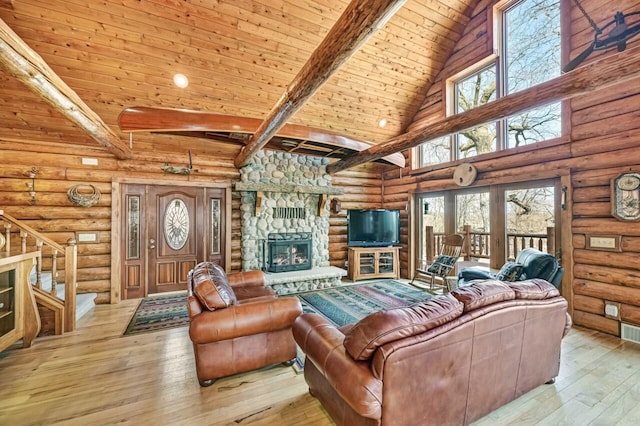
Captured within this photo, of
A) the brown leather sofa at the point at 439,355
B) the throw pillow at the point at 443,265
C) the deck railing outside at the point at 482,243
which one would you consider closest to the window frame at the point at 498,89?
the deck railing outside at the point at 482,243

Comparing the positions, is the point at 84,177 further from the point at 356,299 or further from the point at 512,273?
the point at 512,273

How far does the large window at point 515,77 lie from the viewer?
12.9 ft

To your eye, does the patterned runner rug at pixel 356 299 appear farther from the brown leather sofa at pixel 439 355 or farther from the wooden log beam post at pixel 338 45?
the wooden log beam post at pixel 338 45

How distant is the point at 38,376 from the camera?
7.62 feet

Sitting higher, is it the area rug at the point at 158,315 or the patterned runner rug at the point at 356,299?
the area rug at the point at 158,315

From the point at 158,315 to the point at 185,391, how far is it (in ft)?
6.80

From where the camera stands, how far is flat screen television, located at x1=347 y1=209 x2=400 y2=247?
6.06 metres

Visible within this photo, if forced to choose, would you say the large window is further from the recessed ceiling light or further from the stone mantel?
the recessed ceiling light

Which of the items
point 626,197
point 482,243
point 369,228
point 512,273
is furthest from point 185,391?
point 482,243

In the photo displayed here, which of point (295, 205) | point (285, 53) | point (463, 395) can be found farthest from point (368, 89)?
point (463, 395)

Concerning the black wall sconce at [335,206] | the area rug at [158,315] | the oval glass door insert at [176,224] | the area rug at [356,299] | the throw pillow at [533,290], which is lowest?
the area rug at [356,299]

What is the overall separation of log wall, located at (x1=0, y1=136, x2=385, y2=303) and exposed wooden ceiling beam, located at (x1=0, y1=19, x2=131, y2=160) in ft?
5.28

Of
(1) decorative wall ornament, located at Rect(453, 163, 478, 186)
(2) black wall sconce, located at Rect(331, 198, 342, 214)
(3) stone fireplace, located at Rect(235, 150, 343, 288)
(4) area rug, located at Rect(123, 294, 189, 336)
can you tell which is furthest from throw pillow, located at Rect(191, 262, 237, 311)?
(1) decorative wall ornament, located at Rect(453, 163, 478, 186)

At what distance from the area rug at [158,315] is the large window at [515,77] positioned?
15.2 feet
